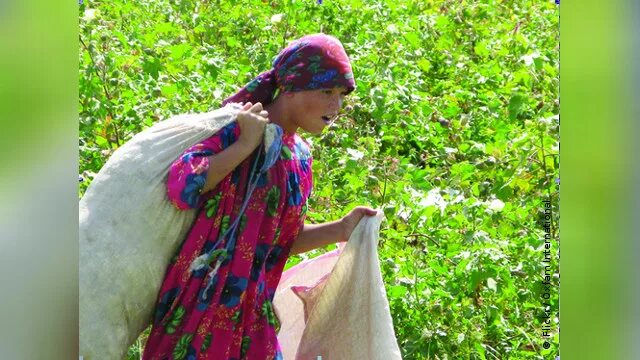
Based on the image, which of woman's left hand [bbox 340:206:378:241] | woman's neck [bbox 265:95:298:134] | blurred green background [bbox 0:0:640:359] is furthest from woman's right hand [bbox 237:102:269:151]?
blurred green background [bbox 0:0:640:359]

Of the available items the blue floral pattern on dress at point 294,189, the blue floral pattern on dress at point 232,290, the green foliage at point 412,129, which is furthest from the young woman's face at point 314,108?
the green foliage at point 412,129

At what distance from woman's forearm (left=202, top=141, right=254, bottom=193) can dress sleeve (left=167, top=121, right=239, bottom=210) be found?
0.01 metres

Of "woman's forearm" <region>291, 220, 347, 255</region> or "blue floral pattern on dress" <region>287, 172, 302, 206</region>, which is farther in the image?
"woman's forearm" <region>291, 220, 347, 255</region>

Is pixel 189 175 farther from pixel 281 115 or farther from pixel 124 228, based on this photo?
pixel 281 115

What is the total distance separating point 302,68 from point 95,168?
1488 millimetres

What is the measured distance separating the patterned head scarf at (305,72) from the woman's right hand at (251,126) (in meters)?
0.17

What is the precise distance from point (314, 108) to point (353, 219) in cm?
36

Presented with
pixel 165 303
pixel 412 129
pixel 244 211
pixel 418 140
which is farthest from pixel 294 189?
pixel 418 140

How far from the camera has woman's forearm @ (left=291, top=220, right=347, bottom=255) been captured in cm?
284

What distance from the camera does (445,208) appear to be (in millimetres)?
3791

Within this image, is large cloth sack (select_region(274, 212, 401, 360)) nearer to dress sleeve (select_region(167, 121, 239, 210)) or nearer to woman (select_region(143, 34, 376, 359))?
woman (select_region(143, 34, 376, 359))
